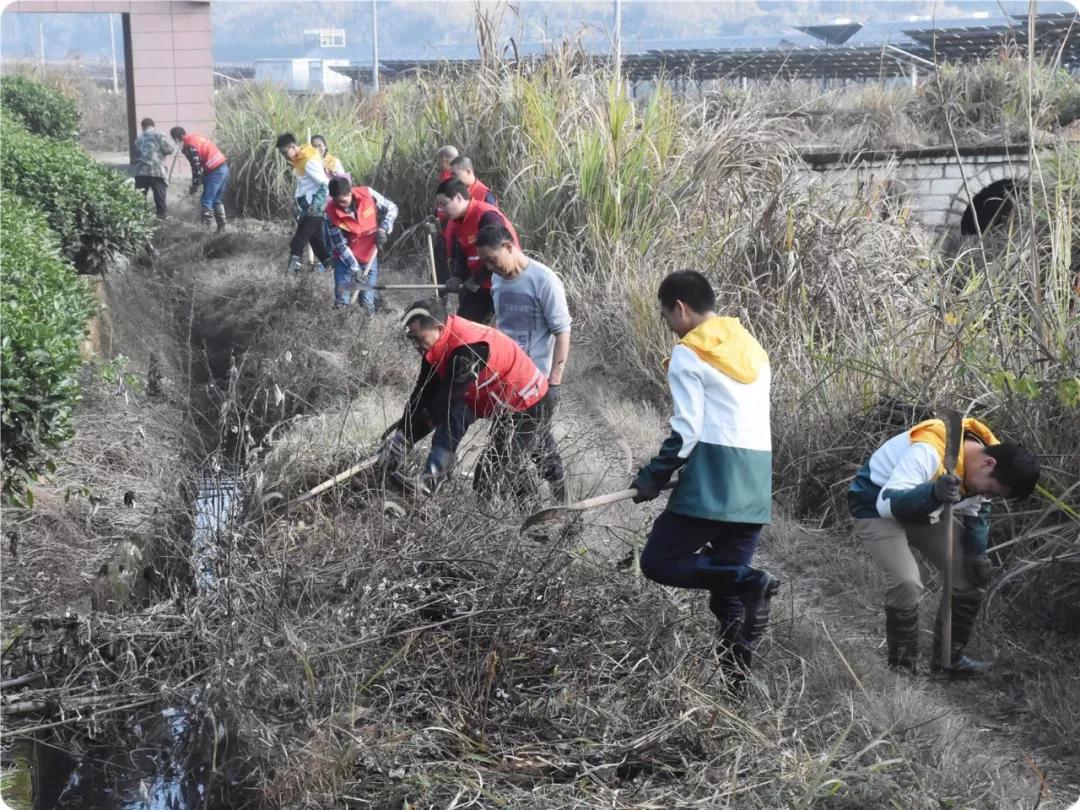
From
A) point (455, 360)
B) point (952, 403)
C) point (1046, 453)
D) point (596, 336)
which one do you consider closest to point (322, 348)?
point (596, 336)

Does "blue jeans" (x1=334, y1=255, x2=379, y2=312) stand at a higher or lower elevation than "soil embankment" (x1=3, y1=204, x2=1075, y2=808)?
higher

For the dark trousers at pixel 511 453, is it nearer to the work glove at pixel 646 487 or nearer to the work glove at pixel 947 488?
the work glove at pixel 646 487

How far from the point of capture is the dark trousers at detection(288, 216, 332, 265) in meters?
12.9

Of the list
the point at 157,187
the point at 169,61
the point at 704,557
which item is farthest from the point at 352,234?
the point at 169,61

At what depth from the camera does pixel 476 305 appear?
26.4 feet

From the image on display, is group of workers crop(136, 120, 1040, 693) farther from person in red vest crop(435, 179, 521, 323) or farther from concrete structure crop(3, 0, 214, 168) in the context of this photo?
concrete structure crop(3, 0, 214, 168)

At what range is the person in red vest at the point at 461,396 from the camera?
18.6 ft

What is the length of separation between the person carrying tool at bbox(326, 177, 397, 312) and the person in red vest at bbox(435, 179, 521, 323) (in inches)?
107

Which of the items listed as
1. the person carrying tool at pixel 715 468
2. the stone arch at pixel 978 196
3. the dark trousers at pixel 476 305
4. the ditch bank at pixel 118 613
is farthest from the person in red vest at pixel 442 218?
the stone arch at pixel 978 196

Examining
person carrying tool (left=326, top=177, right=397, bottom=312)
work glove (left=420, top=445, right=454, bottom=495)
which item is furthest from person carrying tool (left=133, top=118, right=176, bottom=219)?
work glove (left=420, top=445, right=454, bottom=495)

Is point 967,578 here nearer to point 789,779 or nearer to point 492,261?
point 789,779

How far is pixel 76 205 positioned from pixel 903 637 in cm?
952

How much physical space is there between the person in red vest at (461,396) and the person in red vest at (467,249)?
1.95 meters

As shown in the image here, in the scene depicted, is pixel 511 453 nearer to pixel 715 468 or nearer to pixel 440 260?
pixel 715 468
